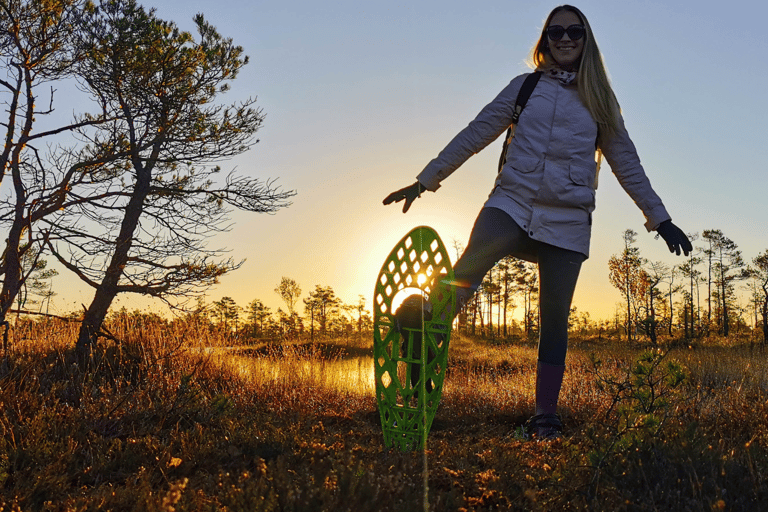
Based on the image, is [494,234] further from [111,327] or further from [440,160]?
[111,327]

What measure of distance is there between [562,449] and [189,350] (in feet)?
20.7

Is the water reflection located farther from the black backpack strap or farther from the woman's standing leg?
the black backpack strap

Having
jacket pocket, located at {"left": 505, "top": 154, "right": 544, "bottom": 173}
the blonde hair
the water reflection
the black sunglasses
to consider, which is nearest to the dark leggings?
jacket pocket, located at {"left": 505, "top": 154, "right": 544, "bottom": 173}

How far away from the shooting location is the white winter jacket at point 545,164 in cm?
327

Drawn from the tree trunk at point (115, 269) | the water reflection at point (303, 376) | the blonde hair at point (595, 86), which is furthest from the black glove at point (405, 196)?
the tree trunk at point (115, 269)

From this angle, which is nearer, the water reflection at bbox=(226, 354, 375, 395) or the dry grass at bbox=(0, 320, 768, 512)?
the dry grass at bbox=(0, 320, 768, 512)

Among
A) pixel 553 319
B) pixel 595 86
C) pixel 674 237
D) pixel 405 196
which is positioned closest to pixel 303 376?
A: pixel 553 319

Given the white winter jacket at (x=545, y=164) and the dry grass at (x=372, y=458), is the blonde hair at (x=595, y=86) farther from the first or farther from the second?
the dry grass at (x=372, y=458)

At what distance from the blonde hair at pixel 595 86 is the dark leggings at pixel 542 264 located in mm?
834

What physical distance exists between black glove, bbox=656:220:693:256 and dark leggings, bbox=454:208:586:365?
489 mm

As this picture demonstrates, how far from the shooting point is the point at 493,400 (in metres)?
5.21

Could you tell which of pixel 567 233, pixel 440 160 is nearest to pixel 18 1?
pixel 440 160

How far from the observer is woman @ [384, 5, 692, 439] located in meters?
3.25

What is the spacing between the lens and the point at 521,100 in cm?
340
